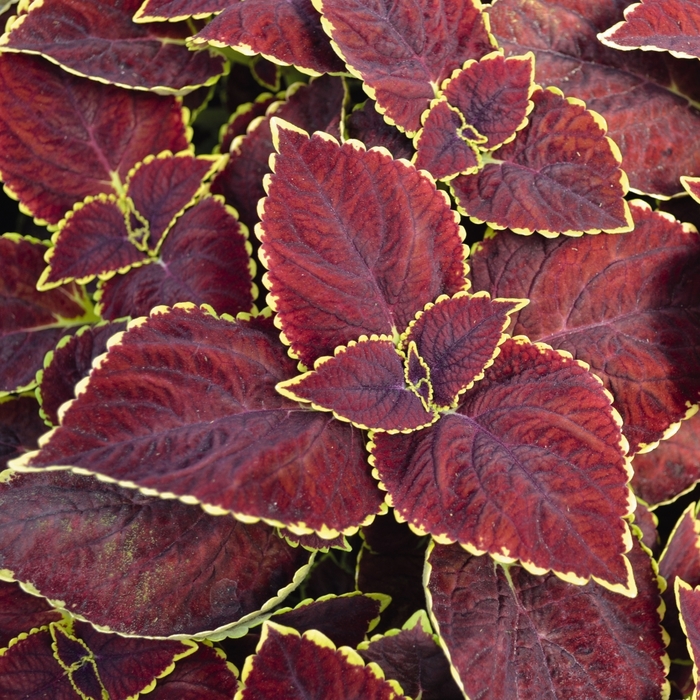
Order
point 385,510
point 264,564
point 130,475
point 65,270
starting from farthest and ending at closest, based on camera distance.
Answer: point 65,270 → point 264,564 → point 385,510 → point 130,475

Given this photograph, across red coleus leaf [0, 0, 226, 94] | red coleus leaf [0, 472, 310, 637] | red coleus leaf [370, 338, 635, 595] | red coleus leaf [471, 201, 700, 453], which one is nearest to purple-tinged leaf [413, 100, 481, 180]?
red coleus leaf [471, 201, 700, 453]

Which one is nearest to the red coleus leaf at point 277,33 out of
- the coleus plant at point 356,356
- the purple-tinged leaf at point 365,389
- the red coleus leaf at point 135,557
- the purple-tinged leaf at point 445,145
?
the coleus plant at point 356,356

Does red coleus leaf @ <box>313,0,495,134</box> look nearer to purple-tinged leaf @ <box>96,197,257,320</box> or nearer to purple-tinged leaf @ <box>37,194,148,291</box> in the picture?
purple-tinged leaf @ <box>96,197,257,320</box>

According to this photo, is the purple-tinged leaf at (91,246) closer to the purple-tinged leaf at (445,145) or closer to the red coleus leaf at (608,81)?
the purple-tinged leaf at (445,145)

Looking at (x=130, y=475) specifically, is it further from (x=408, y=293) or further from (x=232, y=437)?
(x=408, y=293)

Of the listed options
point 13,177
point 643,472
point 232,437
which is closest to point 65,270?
point 13,177

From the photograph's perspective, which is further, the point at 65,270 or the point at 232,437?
the point at 65,270
